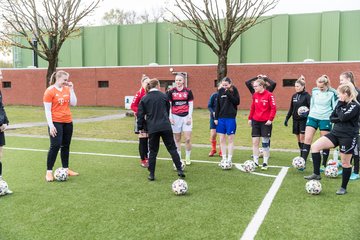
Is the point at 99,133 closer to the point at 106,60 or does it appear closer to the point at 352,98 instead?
the point at 352,98

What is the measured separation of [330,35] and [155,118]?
29.3m

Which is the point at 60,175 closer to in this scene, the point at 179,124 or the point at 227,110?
the point at 179,124

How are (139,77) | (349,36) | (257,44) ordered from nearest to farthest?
(139,77)
(349,36)
(257,44)

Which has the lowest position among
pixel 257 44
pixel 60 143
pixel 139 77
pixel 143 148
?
pixel 143 148

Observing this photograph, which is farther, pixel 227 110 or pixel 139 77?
pixel 139 77

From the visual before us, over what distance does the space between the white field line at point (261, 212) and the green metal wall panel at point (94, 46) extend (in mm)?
35243

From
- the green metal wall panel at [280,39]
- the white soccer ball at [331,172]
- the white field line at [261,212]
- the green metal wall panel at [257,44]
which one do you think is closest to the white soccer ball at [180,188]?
the white field line at [261,212]

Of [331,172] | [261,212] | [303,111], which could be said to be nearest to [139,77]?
[303,111]

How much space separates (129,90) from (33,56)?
51.1 feet

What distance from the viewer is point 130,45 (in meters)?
39.2

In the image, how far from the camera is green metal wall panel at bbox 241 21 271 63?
34.1 metres

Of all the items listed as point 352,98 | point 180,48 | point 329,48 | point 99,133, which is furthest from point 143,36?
point 352,98

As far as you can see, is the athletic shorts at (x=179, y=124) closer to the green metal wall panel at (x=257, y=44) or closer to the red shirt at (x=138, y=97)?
the red shirt at (x=138, y=97)

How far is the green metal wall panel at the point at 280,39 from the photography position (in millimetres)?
33347
